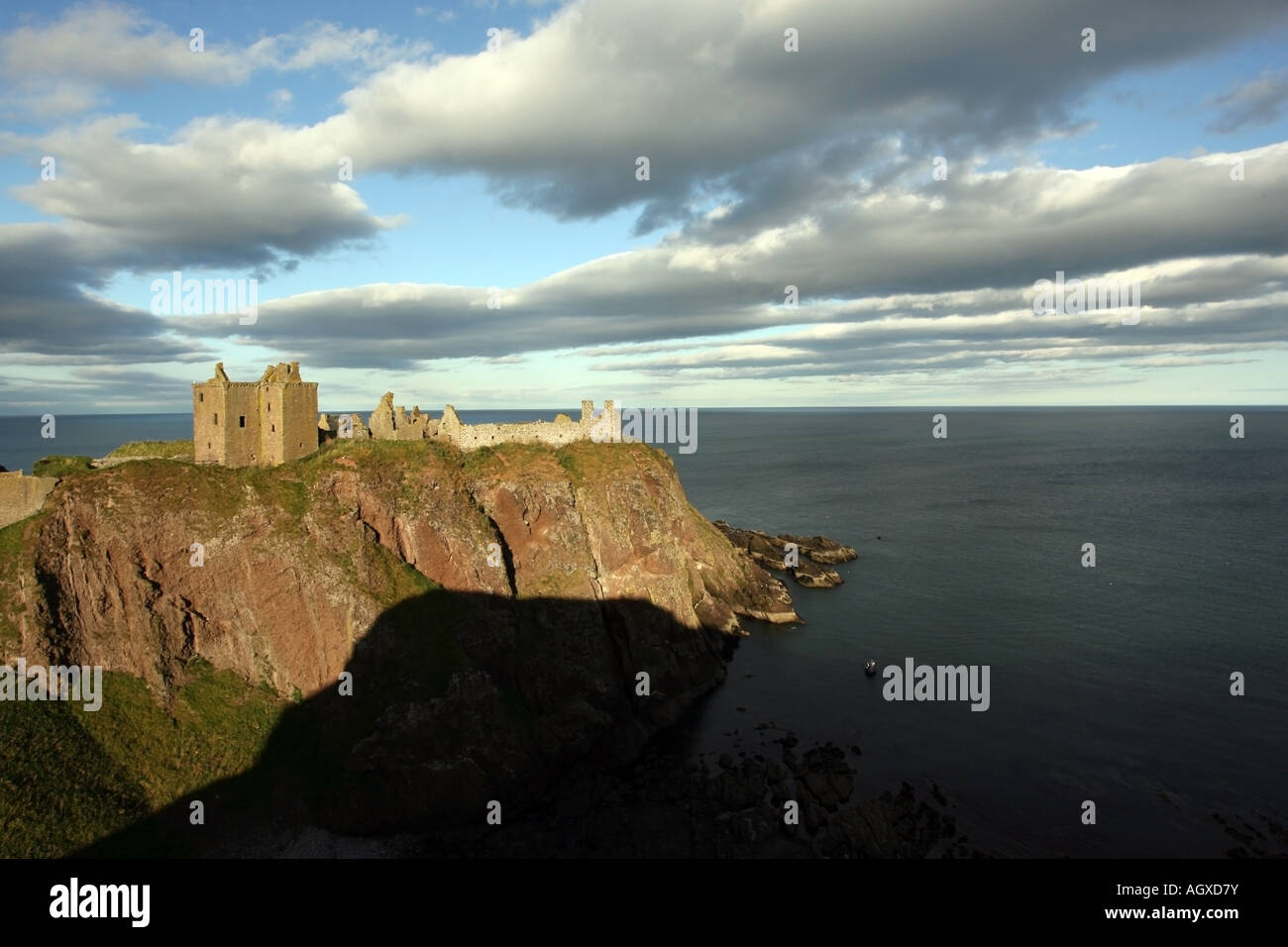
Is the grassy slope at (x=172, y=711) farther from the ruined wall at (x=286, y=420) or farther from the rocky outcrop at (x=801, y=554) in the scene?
the rocky outcrop at (x=801, y=554)

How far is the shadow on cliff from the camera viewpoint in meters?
35.8

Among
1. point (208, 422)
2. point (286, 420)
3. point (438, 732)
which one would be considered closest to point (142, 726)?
point (438, 732)

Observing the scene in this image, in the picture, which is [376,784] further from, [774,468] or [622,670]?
[774,468]

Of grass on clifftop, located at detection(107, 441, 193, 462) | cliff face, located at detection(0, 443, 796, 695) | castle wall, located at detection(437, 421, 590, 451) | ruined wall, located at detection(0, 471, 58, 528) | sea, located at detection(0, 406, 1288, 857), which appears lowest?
sea, located at detection(0, 406, 1288, 857)

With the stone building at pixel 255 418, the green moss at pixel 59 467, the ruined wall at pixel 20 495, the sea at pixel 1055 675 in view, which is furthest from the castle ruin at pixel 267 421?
the sea at pixel 1055 675

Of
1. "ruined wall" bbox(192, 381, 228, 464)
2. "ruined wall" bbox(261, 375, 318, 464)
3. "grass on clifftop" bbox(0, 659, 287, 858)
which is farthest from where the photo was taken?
"ruined wall" bbox(261, 375, 318, 464)

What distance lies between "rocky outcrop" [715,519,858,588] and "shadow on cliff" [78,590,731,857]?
33530mm

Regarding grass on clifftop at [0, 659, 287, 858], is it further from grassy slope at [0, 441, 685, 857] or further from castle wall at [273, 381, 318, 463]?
castle wall at [273, 381, 318, 463]

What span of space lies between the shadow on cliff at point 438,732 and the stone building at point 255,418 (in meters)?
15.9

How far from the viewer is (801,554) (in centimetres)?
8856

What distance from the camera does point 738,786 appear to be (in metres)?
39.1

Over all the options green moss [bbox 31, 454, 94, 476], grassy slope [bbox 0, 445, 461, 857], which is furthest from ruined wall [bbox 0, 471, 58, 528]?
green moss [bbox 31, 454, 94, 476]

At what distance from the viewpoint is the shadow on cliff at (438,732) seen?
3575 centimetres

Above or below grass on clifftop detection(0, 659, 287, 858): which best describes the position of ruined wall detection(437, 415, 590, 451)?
above
